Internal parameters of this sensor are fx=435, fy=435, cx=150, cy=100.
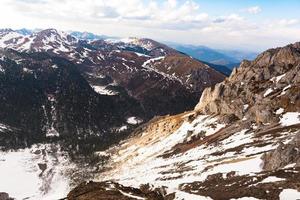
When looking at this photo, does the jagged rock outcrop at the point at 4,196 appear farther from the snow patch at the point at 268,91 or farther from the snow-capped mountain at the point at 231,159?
the snow patch at the point at 268,91

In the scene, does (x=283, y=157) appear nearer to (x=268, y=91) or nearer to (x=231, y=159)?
(x=231, y=159)

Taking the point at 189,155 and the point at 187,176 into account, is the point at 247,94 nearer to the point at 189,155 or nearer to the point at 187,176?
the point at 189,155

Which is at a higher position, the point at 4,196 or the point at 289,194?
the point at 289,194

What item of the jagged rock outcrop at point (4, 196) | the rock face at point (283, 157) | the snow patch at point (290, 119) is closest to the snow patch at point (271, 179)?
the rock face at point (283, 157)

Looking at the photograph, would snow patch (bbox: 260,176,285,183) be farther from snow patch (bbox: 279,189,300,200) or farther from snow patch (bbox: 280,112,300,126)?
snow patch (bbox: 280,112,300,126)

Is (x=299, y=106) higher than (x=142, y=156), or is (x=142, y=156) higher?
(x=299, y=106)

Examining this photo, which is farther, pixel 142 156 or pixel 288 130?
pixel 142 156

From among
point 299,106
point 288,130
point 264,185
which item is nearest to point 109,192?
point 264,185

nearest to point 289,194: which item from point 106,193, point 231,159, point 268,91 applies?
point 106,193
